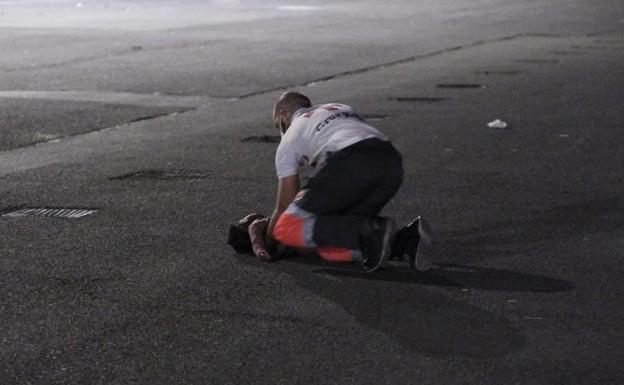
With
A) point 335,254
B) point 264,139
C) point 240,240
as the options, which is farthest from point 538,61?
point 335,254

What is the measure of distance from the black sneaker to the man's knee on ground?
378 mm

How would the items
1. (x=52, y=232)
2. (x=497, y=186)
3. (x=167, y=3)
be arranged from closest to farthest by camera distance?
1. (x=52, y=232)
2. (x=497, y=186)
3. (x=167, y=3)

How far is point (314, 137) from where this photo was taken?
7805 mm

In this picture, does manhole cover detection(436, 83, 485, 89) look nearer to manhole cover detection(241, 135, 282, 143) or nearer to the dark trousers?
manhole cover detection(241, 135, 282, 143)

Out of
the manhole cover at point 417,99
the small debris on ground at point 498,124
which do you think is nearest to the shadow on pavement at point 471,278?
the small debris on ground at point 498,124

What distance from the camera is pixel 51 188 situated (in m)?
10.6

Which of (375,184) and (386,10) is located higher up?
(375,184)

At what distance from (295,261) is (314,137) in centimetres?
72

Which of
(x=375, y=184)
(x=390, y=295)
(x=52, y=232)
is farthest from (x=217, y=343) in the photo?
(x=52, y=232)

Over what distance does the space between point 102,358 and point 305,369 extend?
35.0 inches

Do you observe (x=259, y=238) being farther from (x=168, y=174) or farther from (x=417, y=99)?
(x=417, y=99)

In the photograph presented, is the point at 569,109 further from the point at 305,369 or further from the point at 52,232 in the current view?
the point at 305,369

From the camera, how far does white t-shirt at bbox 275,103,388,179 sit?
7754mm

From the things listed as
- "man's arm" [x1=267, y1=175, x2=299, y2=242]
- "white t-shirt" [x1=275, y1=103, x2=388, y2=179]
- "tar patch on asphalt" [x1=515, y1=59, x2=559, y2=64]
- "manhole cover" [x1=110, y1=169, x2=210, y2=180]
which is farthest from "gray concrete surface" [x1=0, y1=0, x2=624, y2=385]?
"tar patch on asphalt" [x1=515, y1=59, x2=559, y2=64]
